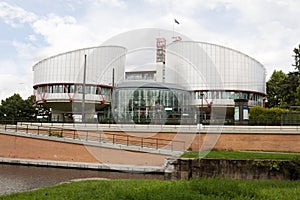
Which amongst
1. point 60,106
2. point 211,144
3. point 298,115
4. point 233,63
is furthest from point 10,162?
point 233,63

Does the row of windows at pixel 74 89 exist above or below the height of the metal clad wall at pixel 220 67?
below

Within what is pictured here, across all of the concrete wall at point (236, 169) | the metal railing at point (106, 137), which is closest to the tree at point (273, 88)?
the metal railing at point (106, 137)

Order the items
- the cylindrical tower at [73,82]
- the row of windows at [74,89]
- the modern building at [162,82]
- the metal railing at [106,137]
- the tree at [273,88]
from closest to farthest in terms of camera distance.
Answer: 1. the metal railing at [106,137]
2. the modern building at [162,82]
3. the cylindrical tower at [73,82]
4. the row of windows at [74,89]
5. the tree at [273,88]

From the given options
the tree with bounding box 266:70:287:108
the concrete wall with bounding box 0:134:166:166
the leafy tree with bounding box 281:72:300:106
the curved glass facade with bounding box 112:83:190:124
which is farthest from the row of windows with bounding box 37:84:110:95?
the tree with bounding box 266:70:287:108

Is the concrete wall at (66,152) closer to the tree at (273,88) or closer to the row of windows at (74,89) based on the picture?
the row of windows at (74,89)

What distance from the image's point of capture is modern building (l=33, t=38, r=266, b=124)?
5141 cm

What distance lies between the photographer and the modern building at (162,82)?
2024 inches

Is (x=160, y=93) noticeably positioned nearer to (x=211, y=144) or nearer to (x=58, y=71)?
(x=58, y=71)

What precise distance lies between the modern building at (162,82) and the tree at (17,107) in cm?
823

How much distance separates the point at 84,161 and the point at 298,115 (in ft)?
60.0

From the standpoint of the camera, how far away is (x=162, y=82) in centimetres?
5147

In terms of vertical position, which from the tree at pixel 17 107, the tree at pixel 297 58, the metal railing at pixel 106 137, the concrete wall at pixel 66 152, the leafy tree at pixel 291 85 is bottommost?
the concrete wall at pixel 66 152

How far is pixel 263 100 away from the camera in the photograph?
2547 inches

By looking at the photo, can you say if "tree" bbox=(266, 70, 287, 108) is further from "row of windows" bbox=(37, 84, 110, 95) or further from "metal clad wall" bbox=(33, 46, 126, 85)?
"metal clad wall" bbox=(33, 46, 126, 85)
